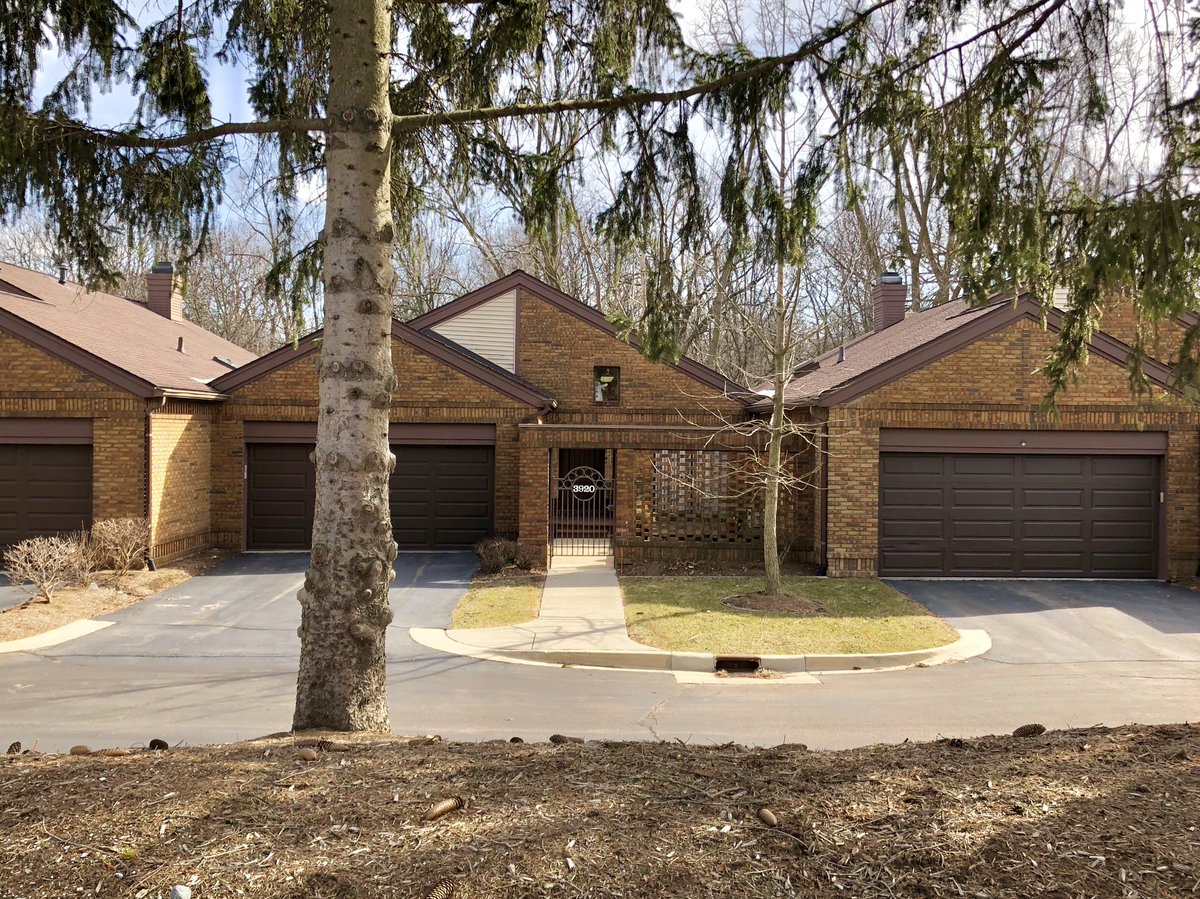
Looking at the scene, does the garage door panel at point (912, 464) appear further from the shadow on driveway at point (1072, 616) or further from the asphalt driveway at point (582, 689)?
the asphalt driveway at point (582, 689)

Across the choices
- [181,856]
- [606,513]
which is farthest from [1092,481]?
[181,856]

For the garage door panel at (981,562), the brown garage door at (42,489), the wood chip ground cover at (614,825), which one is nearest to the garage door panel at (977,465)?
the garage door panel at (981,562)

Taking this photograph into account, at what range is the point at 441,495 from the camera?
1867 cm

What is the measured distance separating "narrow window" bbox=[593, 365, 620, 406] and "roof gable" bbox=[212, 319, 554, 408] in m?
2.61

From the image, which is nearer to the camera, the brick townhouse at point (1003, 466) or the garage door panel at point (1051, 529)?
the brick townhouse at point (1003, 466)

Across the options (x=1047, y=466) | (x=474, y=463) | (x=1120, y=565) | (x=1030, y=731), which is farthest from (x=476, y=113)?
(x=1120, y=565)

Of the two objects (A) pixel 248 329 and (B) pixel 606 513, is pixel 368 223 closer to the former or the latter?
(B) pixel 606 513

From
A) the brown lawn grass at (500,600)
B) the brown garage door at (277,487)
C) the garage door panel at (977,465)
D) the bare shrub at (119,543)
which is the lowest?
the brown lawn grass at (500,600)

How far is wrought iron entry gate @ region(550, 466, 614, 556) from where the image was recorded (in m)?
19.2

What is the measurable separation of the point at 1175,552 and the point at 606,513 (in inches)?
444

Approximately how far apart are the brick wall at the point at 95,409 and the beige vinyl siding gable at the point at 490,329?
288 inches

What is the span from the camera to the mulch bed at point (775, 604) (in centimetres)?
1321

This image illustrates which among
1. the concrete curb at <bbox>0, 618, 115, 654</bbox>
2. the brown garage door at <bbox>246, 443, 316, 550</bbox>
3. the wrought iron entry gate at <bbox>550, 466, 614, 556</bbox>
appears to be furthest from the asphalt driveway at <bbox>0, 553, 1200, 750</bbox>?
the wrought iron entry gate at <bbox>550, 466, 614, 556</bbox>

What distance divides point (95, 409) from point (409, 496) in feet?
19.5
